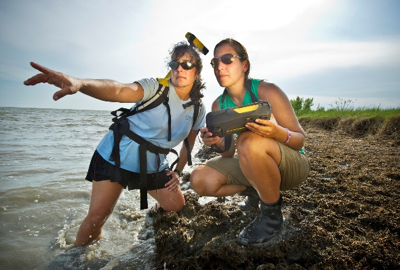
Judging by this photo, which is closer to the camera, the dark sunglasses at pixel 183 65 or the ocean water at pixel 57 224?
the ocean water at pixel 57 224

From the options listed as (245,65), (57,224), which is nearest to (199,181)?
(245,65)

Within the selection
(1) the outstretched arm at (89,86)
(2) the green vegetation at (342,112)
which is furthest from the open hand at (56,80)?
(2) the green vegetation at (342,112)

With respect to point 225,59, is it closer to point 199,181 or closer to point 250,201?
point 199,181

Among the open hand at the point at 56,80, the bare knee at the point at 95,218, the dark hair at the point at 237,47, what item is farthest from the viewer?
the dark hair at the point at 237,47

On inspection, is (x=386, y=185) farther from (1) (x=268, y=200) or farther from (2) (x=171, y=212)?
(2) (x=171, y=212)

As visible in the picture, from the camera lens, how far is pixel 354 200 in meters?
2.39

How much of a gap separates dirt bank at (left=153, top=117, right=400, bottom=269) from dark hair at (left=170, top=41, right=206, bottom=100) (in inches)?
53.8

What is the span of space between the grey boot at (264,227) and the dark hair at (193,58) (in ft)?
4.61

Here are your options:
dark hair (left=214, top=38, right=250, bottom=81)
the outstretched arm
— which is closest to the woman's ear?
dark hair (left=214, top=38, right=250, bottom=81)

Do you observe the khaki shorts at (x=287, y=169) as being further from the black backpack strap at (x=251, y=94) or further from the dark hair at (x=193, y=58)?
the dark hair at (x=193, y=58)

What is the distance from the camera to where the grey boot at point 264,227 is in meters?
→ 1.83

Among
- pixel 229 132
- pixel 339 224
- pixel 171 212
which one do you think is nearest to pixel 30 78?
pixel 229 132

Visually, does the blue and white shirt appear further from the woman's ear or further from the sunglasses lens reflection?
the woman's ear

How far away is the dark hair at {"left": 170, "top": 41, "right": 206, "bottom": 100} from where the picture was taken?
242 centimetres
